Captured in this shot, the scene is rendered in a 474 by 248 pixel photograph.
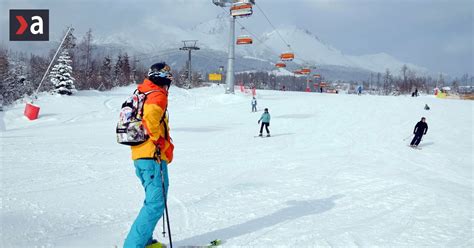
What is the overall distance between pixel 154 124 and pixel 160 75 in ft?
1.97

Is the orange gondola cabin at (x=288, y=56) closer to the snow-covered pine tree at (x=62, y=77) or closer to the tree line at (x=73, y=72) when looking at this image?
the tree line at (x=73, y=72)

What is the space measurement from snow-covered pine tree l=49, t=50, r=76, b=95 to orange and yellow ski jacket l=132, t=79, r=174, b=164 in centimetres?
3245

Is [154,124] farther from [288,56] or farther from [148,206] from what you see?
[288,56]

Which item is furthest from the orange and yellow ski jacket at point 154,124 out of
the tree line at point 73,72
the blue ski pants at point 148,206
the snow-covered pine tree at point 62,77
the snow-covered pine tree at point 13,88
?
the snow-covered pine tree at point 13,88

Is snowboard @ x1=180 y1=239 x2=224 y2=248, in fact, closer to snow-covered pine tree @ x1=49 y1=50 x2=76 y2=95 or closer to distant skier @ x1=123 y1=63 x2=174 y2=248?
distant skier @ x1=123 y1=63 x2=174 y2=248

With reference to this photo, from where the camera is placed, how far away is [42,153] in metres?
9.52

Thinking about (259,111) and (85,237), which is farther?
(259,111)

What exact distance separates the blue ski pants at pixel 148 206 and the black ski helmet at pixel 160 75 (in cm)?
84

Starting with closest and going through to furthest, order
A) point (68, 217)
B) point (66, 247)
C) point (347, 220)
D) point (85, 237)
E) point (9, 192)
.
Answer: point (66, 247) → point (85, 237) → point (68, 217) → point (347, 220) → point (9, 192)

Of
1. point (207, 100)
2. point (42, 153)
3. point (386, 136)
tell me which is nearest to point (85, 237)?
point (42, 153)

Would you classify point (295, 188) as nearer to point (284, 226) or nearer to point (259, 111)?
point (284, 226)

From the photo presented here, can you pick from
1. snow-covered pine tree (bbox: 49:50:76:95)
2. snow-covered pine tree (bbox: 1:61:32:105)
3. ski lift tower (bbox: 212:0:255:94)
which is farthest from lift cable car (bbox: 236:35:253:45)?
snow-covered pine tree (bbox: 1:61:32:105)

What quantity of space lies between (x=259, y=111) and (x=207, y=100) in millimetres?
8343

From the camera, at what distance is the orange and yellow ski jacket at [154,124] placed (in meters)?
3.31
